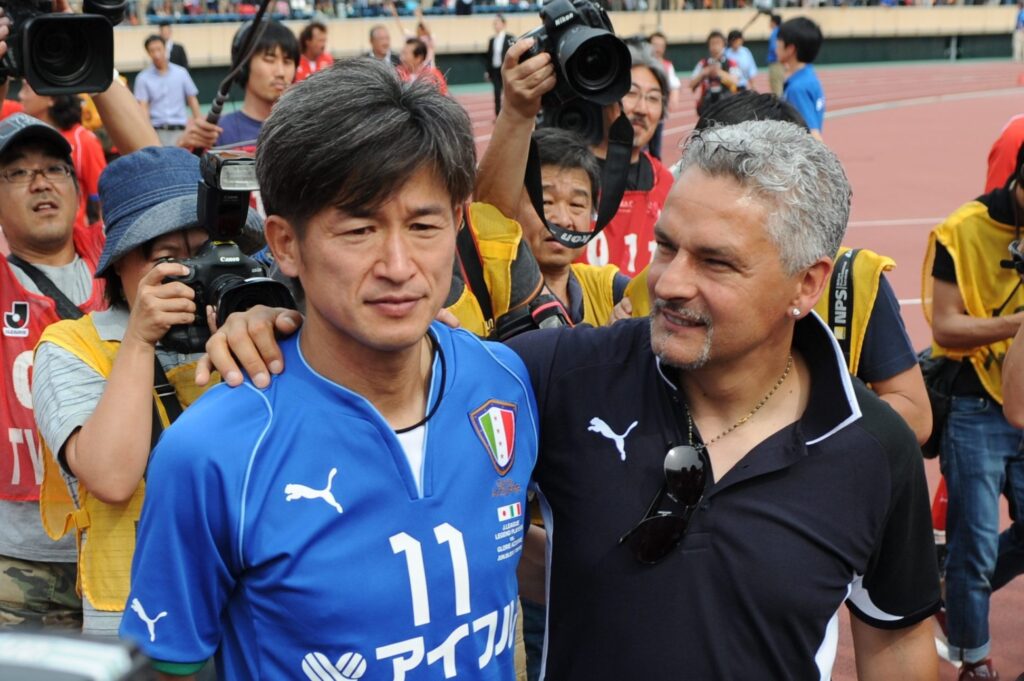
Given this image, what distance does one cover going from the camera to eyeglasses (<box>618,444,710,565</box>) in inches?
89.1

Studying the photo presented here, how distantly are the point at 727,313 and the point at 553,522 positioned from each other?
0.53m

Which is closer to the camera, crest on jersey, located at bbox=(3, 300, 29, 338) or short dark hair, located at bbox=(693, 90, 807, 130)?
crest on jersey, located at bbox=(3, 300, 29, 338)

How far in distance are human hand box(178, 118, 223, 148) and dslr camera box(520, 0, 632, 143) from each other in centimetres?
248

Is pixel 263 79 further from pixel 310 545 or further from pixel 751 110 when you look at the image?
pixel 310 545

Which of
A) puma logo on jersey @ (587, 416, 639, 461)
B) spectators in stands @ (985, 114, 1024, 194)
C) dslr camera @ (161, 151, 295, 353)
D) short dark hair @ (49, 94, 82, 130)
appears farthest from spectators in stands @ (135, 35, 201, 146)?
puma logo on jersey @ (587, 416, 639, 461)

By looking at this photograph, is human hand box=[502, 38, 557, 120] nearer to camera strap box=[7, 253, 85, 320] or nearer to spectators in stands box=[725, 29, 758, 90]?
camera strap box=[7, 253, 85, 320]

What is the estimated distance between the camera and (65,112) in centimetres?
754

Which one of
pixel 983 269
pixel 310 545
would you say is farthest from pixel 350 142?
pixel 983 269

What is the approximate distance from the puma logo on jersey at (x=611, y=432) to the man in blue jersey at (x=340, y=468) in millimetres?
312

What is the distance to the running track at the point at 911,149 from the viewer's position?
19.1 feet

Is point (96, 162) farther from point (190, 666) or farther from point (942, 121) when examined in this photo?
point (942, 121)

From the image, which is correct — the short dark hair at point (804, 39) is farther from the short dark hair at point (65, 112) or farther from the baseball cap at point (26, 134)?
the baseball cap at point (26, 134)

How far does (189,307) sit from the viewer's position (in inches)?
104

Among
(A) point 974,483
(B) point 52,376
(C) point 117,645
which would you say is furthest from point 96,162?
(C) point 117,645
